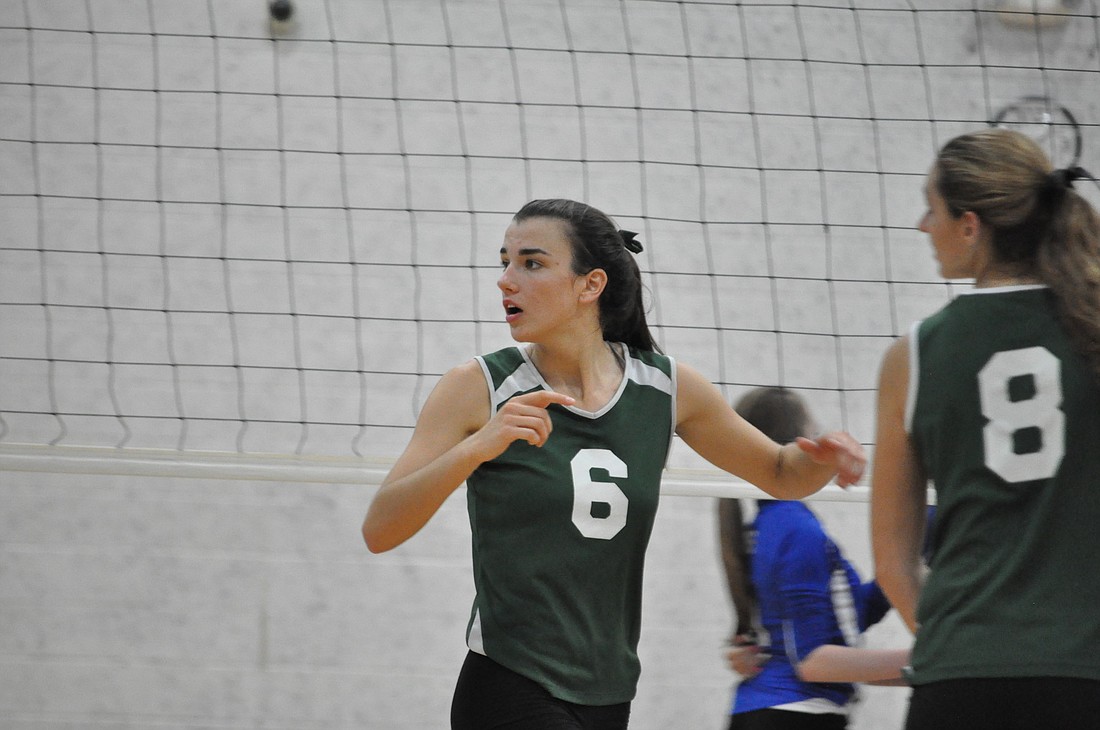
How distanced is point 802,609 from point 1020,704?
3.15ft

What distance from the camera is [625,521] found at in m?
1.96

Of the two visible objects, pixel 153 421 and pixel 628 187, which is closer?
pixel 153 421

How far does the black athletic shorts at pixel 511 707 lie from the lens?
1854 millimetres

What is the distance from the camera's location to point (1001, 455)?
1497mm

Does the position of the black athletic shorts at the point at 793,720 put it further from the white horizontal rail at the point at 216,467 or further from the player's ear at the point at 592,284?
the white horizontal rail at the point at 216,467

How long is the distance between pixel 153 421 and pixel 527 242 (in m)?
2.61

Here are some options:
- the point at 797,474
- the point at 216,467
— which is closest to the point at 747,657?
the point at 797,474

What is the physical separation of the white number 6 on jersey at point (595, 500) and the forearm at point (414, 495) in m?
0.19

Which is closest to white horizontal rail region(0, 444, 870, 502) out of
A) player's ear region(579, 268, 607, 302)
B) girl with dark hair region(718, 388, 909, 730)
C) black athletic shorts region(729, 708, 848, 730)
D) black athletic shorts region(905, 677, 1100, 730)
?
girl with dark hair region(718, 388, 909, 730)

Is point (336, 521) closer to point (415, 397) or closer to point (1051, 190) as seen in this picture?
point (415, 397)

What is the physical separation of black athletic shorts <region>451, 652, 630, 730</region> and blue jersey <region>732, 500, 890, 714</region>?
55cm

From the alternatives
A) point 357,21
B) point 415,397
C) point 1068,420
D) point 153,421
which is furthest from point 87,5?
point 1068,420

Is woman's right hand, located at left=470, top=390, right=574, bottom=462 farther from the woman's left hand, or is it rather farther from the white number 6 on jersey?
the woman's left hand

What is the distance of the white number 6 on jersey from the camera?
1928 millimetres
